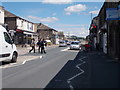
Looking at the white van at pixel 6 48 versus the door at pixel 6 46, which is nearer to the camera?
the white van at pixel 6 48

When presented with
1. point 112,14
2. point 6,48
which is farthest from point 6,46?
point 112,14

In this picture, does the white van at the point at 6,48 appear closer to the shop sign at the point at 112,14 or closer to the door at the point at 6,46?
the door at the point at 6,46

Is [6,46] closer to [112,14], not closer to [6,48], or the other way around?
[6,48]

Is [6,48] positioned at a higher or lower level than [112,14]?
lower

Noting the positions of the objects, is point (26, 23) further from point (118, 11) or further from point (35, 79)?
point (35, 79)

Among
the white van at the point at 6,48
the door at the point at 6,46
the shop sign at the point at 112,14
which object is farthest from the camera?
the shop sign at the point at 112,14

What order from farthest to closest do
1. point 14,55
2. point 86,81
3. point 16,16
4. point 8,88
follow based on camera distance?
point 16,16
point 14,55
point 86,81
point 8,88

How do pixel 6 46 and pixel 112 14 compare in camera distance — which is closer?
pixel 6 46

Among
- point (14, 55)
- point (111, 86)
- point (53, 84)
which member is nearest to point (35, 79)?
point (53, 84)

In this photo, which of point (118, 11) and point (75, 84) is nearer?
point (75, 84)

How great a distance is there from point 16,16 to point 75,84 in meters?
40.0

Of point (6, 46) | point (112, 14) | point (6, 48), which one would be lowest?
point (6, 48)

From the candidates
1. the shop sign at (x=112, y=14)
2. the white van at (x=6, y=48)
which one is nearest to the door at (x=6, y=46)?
the white van at (x=6, y=48)

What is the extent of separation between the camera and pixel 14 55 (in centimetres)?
1371
